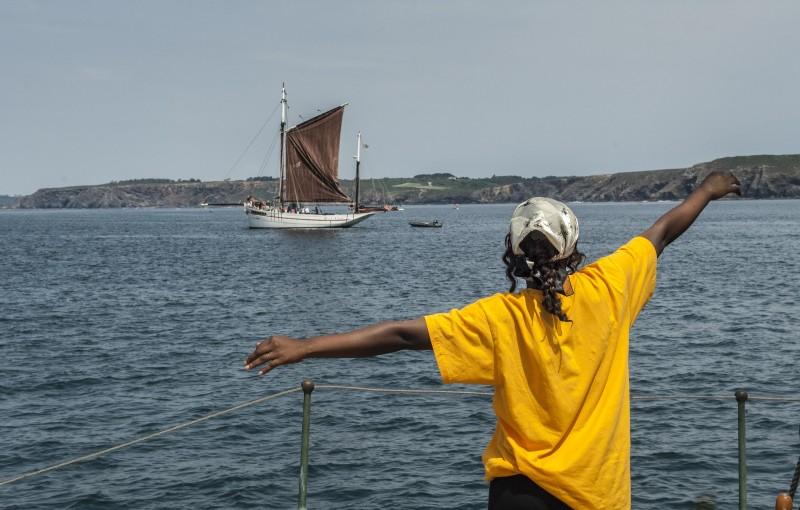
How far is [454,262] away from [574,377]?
68594mm

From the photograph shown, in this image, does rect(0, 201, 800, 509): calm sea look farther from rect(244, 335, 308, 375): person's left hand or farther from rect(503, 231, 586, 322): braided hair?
rect(244, 335, 308, 375): person's left hand

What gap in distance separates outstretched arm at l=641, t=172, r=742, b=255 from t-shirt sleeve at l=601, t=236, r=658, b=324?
13 cm

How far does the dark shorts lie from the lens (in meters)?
3.12

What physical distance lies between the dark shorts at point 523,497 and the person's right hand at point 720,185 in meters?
1.53

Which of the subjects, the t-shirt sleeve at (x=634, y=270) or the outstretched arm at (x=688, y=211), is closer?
the t-shirt sleeve at (x=634, y=270)

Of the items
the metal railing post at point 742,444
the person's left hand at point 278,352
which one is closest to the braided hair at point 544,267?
the person's left hand at point 278,352

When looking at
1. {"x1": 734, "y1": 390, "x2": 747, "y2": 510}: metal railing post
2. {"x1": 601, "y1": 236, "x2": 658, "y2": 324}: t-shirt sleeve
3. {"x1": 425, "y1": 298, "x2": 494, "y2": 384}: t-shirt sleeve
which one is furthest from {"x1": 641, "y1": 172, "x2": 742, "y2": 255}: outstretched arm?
{"x1": 734, "y1": 390, "x2": 747, "y2": 510}: metal railing post

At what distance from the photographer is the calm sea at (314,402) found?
50.0 feet

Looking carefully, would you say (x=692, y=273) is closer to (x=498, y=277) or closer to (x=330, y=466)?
(x=498, y=277)

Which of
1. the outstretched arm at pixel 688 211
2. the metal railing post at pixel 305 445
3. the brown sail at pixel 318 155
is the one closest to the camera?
the outstretched arm at pixel 688 211

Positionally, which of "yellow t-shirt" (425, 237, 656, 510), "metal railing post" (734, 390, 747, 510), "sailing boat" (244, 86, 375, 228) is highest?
"sailing boat" (244, 86, 375, 228)

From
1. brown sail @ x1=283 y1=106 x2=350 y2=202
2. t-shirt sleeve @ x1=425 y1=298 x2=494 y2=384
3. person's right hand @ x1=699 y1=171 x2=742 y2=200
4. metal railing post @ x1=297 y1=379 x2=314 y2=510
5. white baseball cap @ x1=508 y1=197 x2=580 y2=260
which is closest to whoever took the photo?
t-shirt sleeve @ x1=425 y1=298 x2=494 y2=384

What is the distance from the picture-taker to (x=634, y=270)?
330 cm

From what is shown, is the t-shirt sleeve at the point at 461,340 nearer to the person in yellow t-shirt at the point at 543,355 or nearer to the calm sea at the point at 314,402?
the person in yellow t-shirt at the point at 543,355
